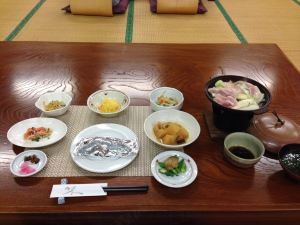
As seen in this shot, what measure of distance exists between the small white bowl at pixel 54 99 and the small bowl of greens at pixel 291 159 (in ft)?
2.98

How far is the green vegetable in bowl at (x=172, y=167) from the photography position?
0.98 meters

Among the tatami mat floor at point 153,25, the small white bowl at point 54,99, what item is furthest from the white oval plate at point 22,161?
the tatami mat floor at point 153,25

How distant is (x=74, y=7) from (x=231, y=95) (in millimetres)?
2318

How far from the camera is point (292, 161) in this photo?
1011mm

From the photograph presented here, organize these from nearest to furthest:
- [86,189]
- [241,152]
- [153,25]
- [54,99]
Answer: [86,189]
[241,152]
[54,99]
[153,25]

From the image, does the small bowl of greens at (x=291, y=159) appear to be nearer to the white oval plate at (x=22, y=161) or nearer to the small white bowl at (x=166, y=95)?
the small white bowl at (x=166, y=95)

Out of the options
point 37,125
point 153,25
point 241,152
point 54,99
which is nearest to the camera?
point 241,152

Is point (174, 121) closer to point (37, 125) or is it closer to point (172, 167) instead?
point (172, 167)

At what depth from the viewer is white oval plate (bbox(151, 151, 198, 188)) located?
947 mm

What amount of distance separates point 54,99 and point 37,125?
181 mm

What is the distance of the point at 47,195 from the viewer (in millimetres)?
909

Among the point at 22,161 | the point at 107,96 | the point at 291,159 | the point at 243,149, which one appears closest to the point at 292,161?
the point at 291,159

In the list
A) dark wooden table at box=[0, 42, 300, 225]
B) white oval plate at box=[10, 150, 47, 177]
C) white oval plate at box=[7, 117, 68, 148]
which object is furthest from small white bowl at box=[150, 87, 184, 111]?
white oval plate at box=[10, 150, 47, 177]

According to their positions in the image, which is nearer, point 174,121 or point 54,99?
point 174,121
